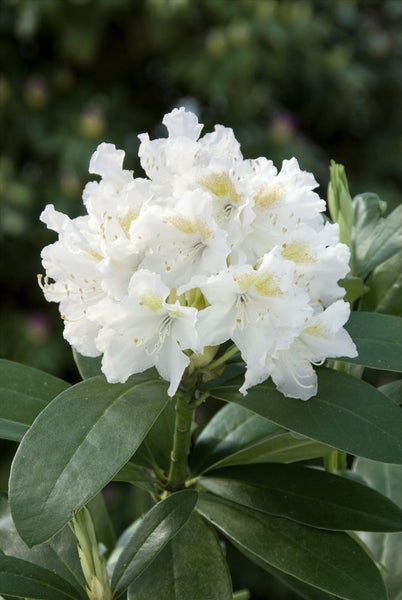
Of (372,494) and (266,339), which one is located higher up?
(266,339)

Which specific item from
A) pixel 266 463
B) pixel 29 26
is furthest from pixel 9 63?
pixel 266 463

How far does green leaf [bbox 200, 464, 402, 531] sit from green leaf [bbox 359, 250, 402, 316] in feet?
0.55

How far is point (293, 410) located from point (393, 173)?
331 centimetres

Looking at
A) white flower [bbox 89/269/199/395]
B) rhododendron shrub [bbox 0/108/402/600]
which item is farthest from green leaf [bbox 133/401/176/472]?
white flower [bbox 89/269/199/395]

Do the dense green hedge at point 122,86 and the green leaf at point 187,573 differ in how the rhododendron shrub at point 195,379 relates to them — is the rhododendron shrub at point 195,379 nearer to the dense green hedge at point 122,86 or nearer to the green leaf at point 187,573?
the green leaf at point 187,573

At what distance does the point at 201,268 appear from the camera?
632mm

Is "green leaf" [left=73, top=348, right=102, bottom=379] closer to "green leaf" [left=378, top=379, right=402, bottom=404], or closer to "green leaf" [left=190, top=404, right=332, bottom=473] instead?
"green leaf" [left=190, top=404, right=332, bottom=473]

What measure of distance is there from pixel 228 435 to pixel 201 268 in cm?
22

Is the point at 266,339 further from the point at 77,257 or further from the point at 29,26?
the point at 29,26

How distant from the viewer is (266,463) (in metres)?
0.75

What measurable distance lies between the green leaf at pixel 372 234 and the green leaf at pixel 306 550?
0.76 feet

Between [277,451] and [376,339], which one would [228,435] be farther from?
[376,339]

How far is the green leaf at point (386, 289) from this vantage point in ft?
2.73

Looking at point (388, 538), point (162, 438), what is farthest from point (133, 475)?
point (388, 538)
